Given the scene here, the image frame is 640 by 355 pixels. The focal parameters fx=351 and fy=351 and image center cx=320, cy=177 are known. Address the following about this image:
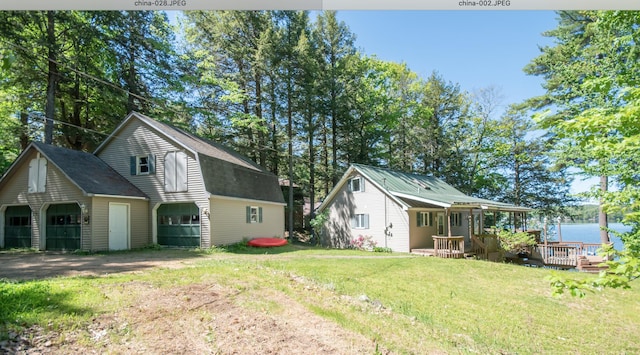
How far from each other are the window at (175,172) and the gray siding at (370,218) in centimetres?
819

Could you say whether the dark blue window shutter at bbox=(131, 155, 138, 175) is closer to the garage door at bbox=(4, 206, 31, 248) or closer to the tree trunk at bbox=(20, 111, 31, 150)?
the garage door at bbox=(4, 206, 31, 248)

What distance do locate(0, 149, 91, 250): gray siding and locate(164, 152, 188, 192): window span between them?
2.90 metres

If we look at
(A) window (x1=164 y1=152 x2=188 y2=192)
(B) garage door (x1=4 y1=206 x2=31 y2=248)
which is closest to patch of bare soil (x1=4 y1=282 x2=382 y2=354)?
(A) window (x1=164 y1=152 x2=188 y2=192)

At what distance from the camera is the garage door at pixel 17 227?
45.4 feet

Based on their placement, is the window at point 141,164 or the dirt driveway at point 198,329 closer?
the dirt driveway at point 198,329

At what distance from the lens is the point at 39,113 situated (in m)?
18.9

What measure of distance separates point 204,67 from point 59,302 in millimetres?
19674

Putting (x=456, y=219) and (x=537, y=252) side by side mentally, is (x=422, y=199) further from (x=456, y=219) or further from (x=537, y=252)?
(x=537, y=252)

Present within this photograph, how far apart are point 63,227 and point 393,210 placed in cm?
1365

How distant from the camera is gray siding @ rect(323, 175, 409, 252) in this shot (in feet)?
54.2

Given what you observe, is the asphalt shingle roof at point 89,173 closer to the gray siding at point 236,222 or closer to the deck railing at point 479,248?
the gray siding at point 236,222

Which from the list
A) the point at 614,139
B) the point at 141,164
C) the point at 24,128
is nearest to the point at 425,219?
the point at 141,164

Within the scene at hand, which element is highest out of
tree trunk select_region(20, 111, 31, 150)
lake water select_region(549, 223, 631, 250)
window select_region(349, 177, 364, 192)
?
tree trunk select_region(20, 111, 31, 150)

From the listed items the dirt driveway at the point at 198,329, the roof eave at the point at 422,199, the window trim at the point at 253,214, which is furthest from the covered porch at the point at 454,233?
the dirt driveway at the point at 198,329
